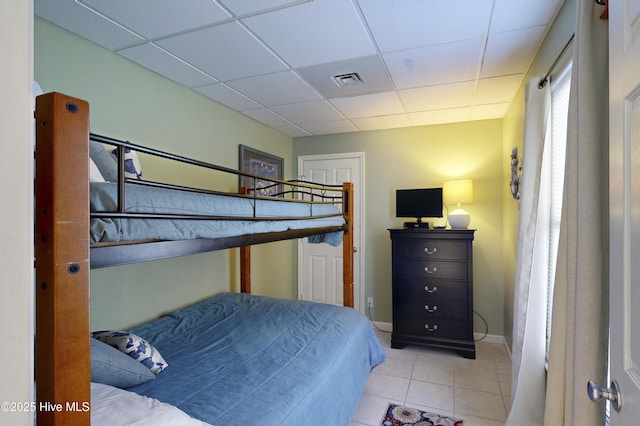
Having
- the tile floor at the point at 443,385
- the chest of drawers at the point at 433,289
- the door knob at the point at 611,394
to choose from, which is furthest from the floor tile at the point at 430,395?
the door knob at the point at 611,394

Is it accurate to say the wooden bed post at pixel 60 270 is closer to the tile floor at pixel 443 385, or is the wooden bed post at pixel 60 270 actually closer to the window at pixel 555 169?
the tile floor at pixel 443 385

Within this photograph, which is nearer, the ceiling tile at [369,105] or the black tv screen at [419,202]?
the ceiling tile at [369,105]

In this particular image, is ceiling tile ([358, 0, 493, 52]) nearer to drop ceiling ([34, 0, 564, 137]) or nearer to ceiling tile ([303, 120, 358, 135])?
drop ceiling ([34, 0, 564, 137])

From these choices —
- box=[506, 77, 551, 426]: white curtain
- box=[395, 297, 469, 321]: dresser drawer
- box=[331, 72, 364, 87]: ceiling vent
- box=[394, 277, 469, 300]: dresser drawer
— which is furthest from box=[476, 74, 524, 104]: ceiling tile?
box=[395, 297, 469, 321]: dresser drawer

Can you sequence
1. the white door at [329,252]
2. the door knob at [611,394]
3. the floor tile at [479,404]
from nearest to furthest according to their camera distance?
the door knob at [611,394] < the floor tile at [479,404] < the white door at [329,252]

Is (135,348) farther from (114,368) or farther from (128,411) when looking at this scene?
(128,411)

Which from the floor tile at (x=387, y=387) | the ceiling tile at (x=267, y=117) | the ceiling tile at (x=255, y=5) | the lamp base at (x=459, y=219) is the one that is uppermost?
the ceiling tile at (x=255, y=5)

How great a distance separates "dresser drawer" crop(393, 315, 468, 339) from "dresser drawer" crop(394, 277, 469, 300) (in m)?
0.23

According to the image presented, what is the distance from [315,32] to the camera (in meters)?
1.75

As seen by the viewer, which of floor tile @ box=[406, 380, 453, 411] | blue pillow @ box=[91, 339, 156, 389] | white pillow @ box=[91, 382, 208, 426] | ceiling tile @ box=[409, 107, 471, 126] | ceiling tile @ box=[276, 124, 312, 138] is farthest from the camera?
ceiling tile @ box=[276, 124, 312, 138]

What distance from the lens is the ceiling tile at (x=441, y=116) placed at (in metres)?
3.03

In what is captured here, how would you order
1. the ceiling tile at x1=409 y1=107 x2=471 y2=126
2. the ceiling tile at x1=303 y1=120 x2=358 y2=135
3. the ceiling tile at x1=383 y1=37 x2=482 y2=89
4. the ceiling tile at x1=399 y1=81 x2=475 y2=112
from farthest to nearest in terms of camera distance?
the ceiling tile at x1=303 y1=120 x2=358 y2=135 → the ceiling tile at x1=409 y1=107 x2=471 y2=126 → the ceiling tile at x1=399 y1=81 x2=475 y2=112 → the ceiling tile at x1=383 y1=37 x2=482 y2=89

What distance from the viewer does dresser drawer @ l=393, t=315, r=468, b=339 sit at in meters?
2.96

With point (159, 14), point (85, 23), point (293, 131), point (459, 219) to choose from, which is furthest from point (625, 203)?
point (293, 131)
